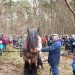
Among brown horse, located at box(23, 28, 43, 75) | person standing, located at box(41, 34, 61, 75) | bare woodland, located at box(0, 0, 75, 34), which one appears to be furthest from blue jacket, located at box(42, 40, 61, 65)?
bare woodland, located at box(0, 0, 75, 34)

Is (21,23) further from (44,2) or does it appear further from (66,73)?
(66,73)

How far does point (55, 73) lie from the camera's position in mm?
11453

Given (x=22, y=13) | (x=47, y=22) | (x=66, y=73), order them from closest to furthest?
(x=66, y=73) → (x=47, y=22) → (x=22, y=13)

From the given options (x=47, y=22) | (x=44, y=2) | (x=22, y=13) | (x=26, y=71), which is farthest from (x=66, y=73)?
(x=22, y=13)

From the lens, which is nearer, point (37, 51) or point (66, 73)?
point (37, 51)

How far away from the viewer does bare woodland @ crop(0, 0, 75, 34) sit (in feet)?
120

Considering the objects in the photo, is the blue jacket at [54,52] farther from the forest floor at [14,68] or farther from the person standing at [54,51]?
the forest floor at [14,68]

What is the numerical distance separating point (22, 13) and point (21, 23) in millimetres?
11174

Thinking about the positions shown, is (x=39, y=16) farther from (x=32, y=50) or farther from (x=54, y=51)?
(x=32, y=50)

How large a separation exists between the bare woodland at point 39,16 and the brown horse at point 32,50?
21.5 metres

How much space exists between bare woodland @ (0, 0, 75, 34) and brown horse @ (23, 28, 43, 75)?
2154 cm

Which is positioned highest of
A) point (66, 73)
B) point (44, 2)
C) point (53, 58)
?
point (44, 2)

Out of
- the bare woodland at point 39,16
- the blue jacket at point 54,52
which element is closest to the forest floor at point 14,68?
the blue jacket at point 54,52

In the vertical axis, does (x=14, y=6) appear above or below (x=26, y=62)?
above
